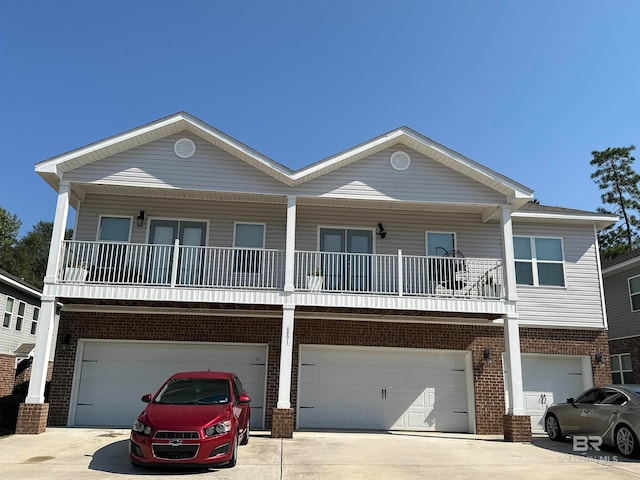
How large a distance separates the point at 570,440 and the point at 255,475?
771 centimetres

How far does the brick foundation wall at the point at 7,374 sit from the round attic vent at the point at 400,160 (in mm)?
16110

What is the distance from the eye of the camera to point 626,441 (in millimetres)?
9336

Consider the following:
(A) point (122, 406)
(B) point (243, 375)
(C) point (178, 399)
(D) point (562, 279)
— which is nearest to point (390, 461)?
(C) point (178, 399)

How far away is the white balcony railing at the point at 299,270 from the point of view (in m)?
12.2

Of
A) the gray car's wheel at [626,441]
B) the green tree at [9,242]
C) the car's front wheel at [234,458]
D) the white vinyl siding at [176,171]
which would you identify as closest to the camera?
the car's front wheel at [234,458]

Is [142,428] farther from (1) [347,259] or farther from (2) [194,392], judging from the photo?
(1) [347,259]

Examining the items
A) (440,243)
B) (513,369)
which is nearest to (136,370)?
(440,243)

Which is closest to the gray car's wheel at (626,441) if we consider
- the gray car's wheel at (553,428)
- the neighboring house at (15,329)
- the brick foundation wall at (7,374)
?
the gray car's wheel at (553,428)

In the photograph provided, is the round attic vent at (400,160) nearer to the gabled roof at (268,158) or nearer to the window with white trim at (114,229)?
the gabled roof at (268,158)

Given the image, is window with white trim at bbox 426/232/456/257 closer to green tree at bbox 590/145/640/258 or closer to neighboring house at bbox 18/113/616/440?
neighboring house at bbox 18/113/616/440

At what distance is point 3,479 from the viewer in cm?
704

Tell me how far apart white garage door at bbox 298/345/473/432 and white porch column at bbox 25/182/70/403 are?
Result: 19.0 feet

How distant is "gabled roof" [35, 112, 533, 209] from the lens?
39.2ft

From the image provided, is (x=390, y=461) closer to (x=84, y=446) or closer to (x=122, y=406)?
(x=84, y=446)
